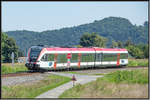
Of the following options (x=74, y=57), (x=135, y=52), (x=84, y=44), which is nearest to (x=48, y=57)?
(x=74, y=57)

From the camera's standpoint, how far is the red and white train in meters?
42.0

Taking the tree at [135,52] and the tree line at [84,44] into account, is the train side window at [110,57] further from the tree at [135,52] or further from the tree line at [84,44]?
the tree at [135,52]

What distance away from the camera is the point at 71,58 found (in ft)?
151

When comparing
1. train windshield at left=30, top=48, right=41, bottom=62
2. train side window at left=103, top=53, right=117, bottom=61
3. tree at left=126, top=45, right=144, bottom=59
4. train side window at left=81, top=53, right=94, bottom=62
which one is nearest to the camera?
train windshield at left=30, top=48, right=41, bottom=62

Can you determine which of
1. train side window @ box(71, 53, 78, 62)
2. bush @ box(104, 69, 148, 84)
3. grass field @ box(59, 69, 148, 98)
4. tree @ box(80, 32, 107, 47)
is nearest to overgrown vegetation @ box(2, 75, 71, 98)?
grass field @ box(59, 69, 148, 98)

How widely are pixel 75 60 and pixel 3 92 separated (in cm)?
2162

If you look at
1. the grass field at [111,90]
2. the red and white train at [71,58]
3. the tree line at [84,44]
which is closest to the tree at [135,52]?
the tree line at [84,44]

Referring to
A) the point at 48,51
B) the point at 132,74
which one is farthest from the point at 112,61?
the point at 132,74

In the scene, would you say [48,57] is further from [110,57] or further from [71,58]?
[110,57]

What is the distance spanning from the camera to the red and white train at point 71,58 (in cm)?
4200

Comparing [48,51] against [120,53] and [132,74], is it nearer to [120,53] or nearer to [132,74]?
[132,74]

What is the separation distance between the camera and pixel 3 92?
25.9 meters

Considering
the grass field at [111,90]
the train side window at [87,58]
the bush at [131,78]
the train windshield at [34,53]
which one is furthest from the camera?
the train side window at [87,58]

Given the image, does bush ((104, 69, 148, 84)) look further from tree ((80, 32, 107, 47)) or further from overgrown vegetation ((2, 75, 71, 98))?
tree ((80, 32, 107, 47))
